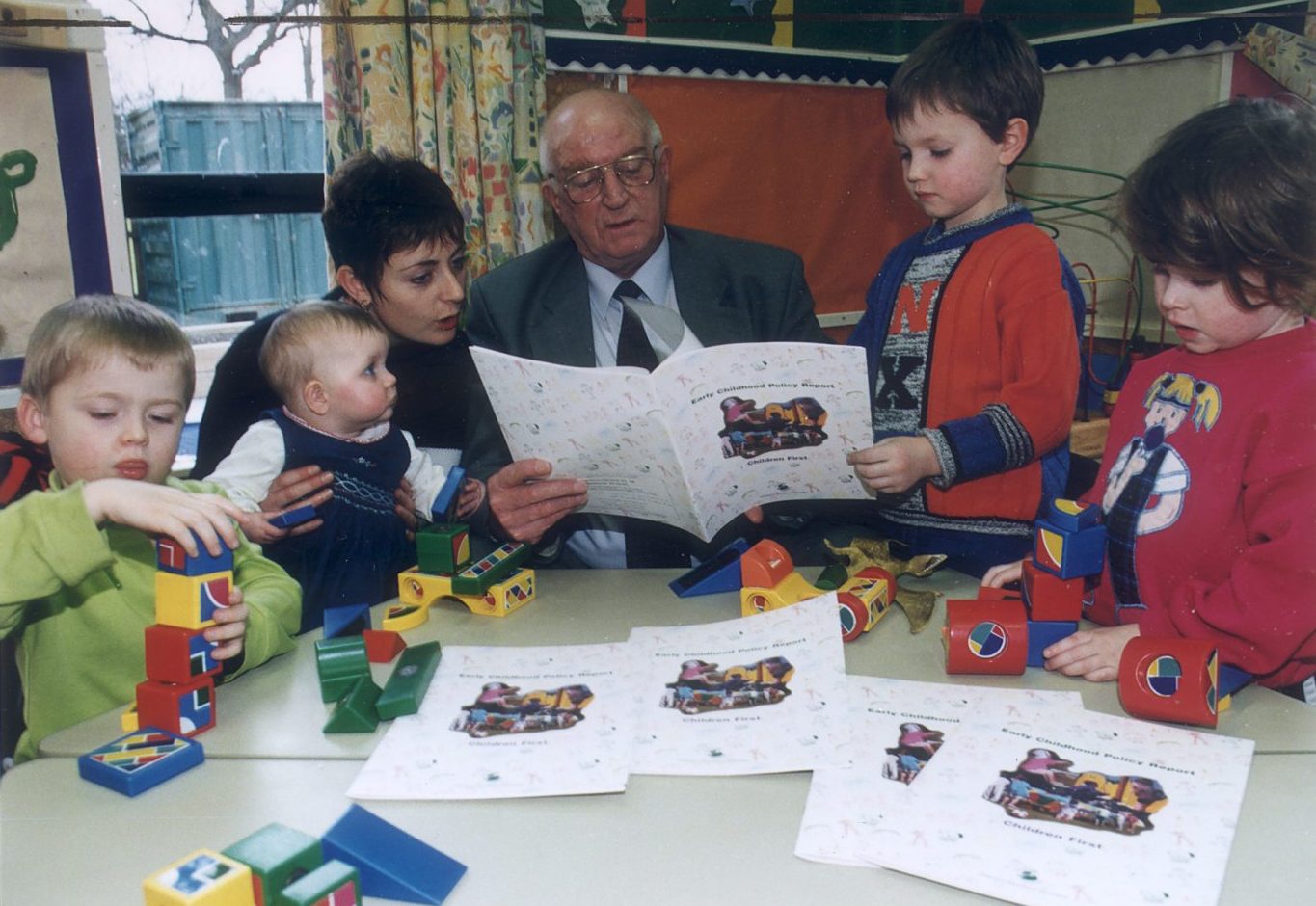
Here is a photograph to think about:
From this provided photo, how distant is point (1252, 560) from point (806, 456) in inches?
18.0

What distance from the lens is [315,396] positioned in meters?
1.40

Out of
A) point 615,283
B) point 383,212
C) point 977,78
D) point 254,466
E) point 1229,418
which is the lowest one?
point 254,466

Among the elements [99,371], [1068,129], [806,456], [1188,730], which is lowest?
[1188,730]

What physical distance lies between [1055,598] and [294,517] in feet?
2.94

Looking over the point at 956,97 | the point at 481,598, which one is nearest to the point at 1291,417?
the point at 956,97

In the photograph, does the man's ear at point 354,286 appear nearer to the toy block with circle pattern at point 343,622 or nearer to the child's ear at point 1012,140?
the toy block with circle pattern at point 343,622

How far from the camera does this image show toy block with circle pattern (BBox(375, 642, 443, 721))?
2.81 ft

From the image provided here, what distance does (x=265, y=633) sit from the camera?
0.97m

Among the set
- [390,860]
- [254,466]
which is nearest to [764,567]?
[390,860]

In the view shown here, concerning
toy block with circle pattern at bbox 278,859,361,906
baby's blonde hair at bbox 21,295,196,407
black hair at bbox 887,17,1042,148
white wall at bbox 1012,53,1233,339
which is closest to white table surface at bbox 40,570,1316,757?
toy block with circle pattern at bbox 278,859,361,906

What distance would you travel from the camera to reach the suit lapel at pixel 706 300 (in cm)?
172

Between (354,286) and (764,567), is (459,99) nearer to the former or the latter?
(354,286)

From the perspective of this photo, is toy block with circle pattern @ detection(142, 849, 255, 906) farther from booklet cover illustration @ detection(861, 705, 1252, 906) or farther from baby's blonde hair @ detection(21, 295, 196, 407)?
baby's blonde hair @ detection(21, 295, 196, 407)

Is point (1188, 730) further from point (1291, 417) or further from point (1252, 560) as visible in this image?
point (1291, 417)
